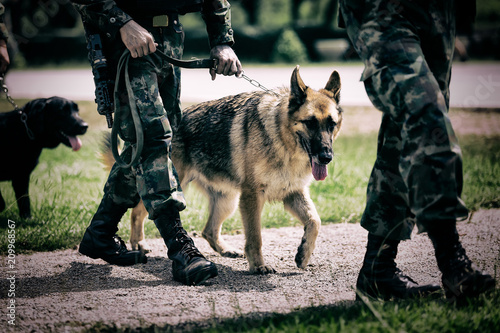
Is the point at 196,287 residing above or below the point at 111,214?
below

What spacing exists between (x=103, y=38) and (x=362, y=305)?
7.73ft

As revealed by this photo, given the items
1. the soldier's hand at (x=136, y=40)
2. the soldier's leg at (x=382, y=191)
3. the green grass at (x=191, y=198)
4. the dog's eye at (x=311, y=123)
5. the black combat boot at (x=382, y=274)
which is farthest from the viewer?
the green grass at (x=191, y=198)

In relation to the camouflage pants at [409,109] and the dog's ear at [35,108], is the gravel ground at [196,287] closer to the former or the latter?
the camouflage pants at [409,109]

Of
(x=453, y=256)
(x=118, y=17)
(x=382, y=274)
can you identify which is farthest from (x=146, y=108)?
(x=453, y=256)

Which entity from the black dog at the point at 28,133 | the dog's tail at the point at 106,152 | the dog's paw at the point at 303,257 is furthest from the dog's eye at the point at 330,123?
the black dog at the point at 28,133

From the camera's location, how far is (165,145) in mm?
3371

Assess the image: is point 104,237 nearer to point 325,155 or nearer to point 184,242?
point 184,242

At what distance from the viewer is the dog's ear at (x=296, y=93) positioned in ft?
12.8

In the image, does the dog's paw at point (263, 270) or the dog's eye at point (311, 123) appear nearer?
the dog's paw at point (263, 270)

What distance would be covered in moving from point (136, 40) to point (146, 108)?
421mm

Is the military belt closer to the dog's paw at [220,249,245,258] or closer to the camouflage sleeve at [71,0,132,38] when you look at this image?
the camouflage sleeve at [71,0,132,38]

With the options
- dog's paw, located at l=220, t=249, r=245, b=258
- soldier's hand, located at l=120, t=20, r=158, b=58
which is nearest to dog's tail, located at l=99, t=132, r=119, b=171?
dog's paw, located at l=220, t=249, r=245, b=258

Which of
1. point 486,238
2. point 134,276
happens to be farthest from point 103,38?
point 486,238

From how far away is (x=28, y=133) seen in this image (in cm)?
526
